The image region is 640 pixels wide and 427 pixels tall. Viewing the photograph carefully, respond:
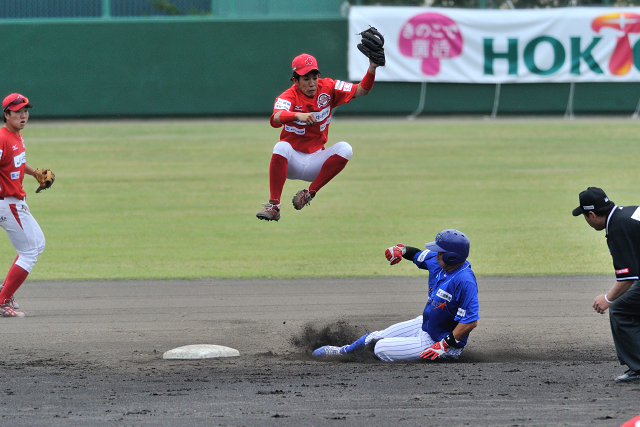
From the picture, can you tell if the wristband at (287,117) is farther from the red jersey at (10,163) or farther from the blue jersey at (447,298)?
the red jersey at (10,163)

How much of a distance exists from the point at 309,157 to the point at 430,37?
2015 cm

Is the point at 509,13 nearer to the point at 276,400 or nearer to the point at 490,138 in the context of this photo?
the point at 490,138

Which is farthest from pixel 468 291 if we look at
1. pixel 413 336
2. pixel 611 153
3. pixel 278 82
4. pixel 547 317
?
pixel 278 82

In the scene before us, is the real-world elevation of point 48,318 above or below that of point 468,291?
below

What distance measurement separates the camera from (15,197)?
948 centimetres

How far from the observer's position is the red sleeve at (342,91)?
27.6 ft

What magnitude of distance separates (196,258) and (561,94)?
1930 cm

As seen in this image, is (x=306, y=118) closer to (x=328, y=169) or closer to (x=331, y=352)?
(x=328, y=169)

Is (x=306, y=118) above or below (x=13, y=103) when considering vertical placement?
above

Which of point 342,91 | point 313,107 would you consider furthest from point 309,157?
point 342,91

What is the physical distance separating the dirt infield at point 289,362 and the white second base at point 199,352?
5.3 inches

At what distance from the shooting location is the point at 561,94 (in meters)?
28.8

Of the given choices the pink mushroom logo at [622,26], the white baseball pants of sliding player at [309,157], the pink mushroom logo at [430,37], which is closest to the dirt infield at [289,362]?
the white baseball pants of sliding player at [309,157]

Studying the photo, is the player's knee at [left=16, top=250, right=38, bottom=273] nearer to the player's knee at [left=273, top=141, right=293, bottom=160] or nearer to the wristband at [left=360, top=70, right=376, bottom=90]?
the player's knee at [left=273, top=141, right=293, bottom=160]
